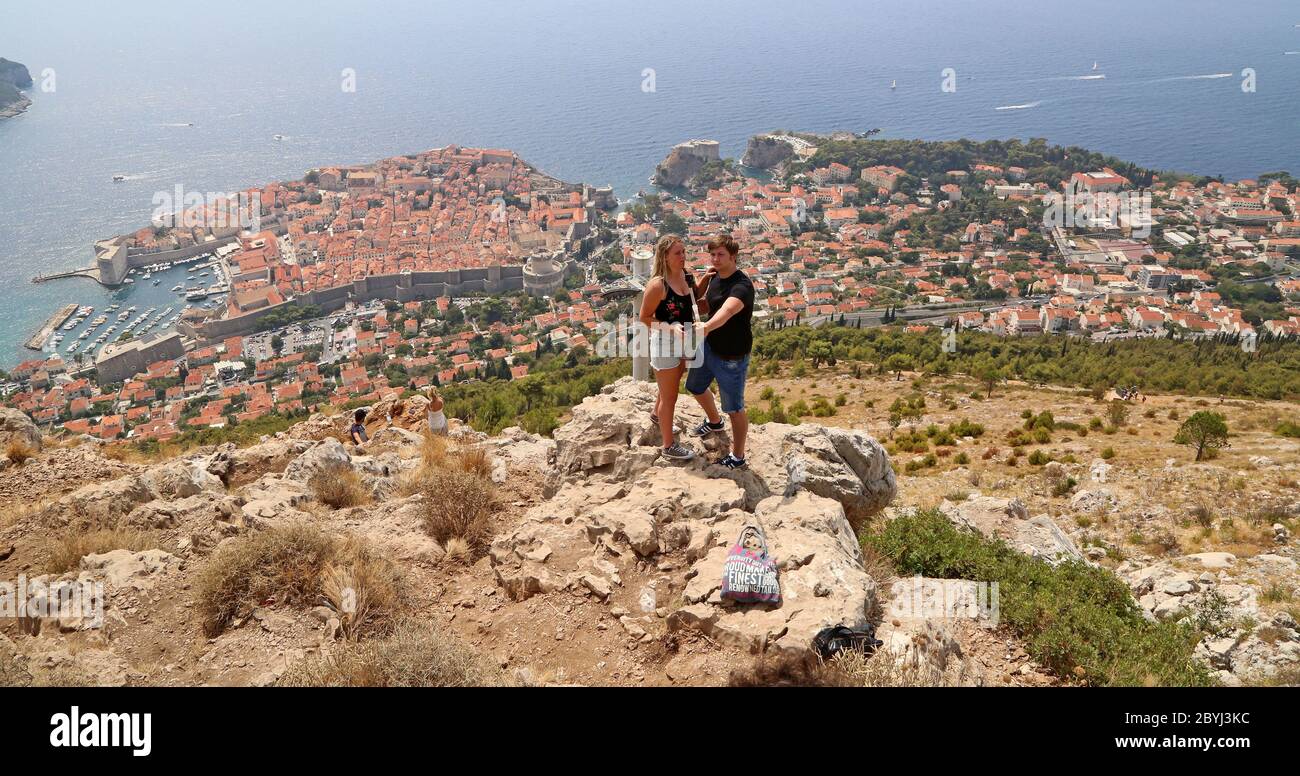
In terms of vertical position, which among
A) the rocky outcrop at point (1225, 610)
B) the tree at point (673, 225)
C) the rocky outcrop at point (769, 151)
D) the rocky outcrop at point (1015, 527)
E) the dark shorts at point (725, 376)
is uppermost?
the rocky outcrop at point (769, 151)

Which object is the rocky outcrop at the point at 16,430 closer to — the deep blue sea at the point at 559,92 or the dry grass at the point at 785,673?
the dry grass at the point at 785,673

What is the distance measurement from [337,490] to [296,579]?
2.13 metres

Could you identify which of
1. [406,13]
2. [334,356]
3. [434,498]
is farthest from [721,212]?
[406,13]

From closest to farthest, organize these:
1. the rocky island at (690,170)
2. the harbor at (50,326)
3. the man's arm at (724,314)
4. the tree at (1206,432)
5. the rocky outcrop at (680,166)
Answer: the man's arm at (724,314) < the tree at (1206,432) < the harbor at (50,326) < the rocky island at (690,170) < the rocky outcrop at (680,166)

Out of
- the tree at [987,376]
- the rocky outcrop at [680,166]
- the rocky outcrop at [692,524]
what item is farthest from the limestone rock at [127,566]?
the rocky outcrop at [680,166]

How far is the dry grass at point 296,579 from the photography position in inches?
133

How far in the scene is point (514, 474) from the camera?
5387 millimetres

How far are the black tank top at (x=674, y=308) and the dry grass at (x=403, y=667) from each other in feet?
6.57

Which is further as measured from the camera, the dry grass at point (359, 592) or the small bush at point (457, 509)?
the small bush at point (457, 509)

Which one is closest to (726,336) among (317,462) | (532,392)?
(317,462)

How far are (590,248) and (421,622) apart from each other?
41145 millimetres

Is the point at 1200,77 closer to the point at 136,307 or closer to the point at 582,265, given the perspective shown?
the point at 582,265

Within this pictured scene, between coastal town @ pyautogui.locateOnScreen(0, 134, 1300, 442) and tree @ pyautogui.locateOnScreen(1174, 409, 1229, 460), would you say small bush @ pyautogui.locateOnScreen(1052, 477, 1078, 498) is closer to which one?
tree @ pyautogui.locateOnScreen(1174, 409, 1229, 460)
